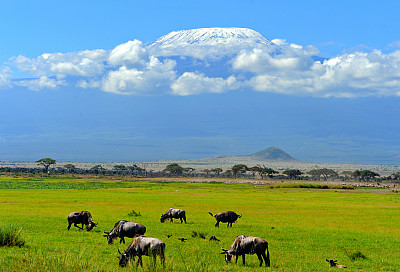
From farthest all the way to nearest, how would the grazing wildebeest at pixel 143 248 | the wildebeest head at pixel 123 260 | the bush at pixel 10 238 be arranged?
1. the bush at pixel 10 238
2. the wildebeest head at pixel 123 260
3. the grazing wildebeest at pixel 143 248

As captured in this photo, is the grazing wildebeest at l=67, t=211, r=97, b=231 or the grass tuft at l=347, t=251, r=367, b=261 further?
the grazing wildebeest at l=67, t=211, r=97, b=231

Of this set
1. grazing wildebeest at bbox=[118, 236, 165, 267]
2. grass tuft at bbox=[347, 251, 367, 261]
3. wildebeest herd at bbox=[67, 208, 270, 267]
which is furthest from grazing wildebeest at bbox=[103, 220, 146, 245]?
grass tuft at bbox=[347, 251, 367, 261]

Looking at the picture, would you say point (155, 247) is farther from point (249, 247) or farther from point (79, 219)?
point (79, 219)

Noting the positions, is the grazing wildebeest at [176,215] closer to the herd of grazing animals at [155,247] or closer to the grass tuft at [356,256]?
the herd of grazing animals at [155,247]

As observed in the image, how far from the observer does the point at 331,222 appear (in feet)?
124

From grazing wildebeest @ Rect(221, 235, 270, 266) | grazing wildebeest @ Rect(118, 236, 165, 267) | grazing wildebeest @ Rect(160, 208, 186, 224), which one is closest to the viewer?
grazing wildebeest @ Rect(118, 236, 165, 267)

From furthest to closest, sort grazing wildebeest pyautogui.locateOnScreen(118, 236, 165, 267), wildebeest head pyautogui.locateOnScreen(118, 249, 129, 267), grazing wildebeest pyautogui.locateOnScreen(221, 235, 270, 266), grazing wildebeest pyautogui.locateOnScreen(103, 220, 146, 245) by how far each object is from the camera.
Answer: grazing wildebeest pyautogui.locateOnScreen(103, 220, 146, 245) < grazing wildebeest pyautogui.locateOnScreen(221, 235, 270, 266) < wildebeest head pyautogui.locateOnScreen(118, 249, 129, 267) < grazing wildebeest pyautogui.locateOnScreen(118, 236, 165, 267)

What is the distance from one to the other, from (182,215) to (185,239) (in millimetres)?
9151

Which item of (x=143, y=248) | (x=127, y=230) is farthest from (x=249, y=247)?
(x=127, y=230)

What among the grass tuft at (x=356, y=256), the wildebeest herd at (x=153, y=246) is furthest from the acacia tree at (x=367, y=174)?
the wildebeest herd at (x=153, y=246)

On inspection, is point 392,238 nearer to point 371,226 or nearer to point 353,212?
point 371,226

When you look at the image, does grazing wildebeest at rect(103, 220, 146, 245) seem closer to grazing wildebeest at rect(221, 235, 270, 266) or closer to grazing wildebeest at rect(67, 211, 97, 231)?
grazing wildebeest at rect(221, 235, 270, 266)

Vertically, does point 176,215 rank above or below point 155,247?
below

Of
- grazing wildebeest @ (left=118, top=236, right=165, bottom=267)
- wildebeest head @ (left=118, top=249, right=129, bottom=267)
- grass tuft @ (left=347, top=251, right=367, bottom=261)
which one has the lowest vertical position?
grass tuft @ (left=347, top=251, right=367, bottom=261)
